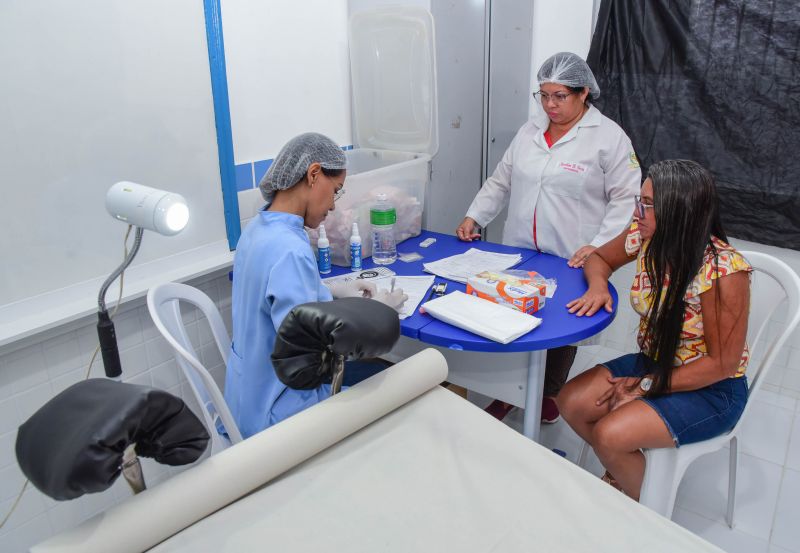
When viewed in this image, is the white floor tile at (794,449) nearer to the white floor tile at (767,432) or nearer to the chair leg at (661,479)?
the white floor tile at (767,432)

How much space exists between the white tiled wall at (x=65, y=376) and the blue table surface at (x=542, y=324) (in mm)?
635

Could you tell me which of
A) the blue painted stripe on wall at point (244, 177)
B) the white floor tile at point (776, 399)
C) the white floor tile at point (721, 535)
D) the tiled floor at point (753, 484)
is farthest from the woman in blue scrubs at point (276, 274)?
the white floor tile at point (776, 399)

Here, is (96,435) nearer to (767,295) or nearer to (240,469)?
(240,469)

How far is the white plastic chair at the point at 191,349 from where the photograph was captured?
1.40 metres

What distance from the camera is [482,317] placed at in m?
1.58

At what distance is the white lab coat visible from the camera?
222 cm

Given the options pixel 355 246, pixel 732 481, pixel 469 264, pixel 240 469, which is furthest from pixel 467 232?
pixel 240 469

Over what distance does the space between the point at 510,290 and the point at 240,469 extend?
949 millimetres

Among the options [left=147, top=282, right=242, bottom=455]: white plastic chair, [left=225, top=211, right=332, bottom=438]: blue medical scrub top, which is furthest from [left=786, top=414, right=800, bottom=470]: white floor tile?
[left=147, top=282, right=242, bottom=455]: white plastic chair

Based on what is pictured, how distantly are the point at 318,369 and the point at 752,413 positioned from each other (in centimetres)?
237

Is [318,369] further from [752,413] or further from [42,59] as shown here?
[752,413]

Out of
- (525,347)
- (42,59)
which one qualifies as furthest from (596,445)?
(42,59)

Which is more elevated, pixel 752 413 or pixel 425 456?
pixel 425 456

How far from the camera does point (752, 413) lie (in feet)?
8.49
